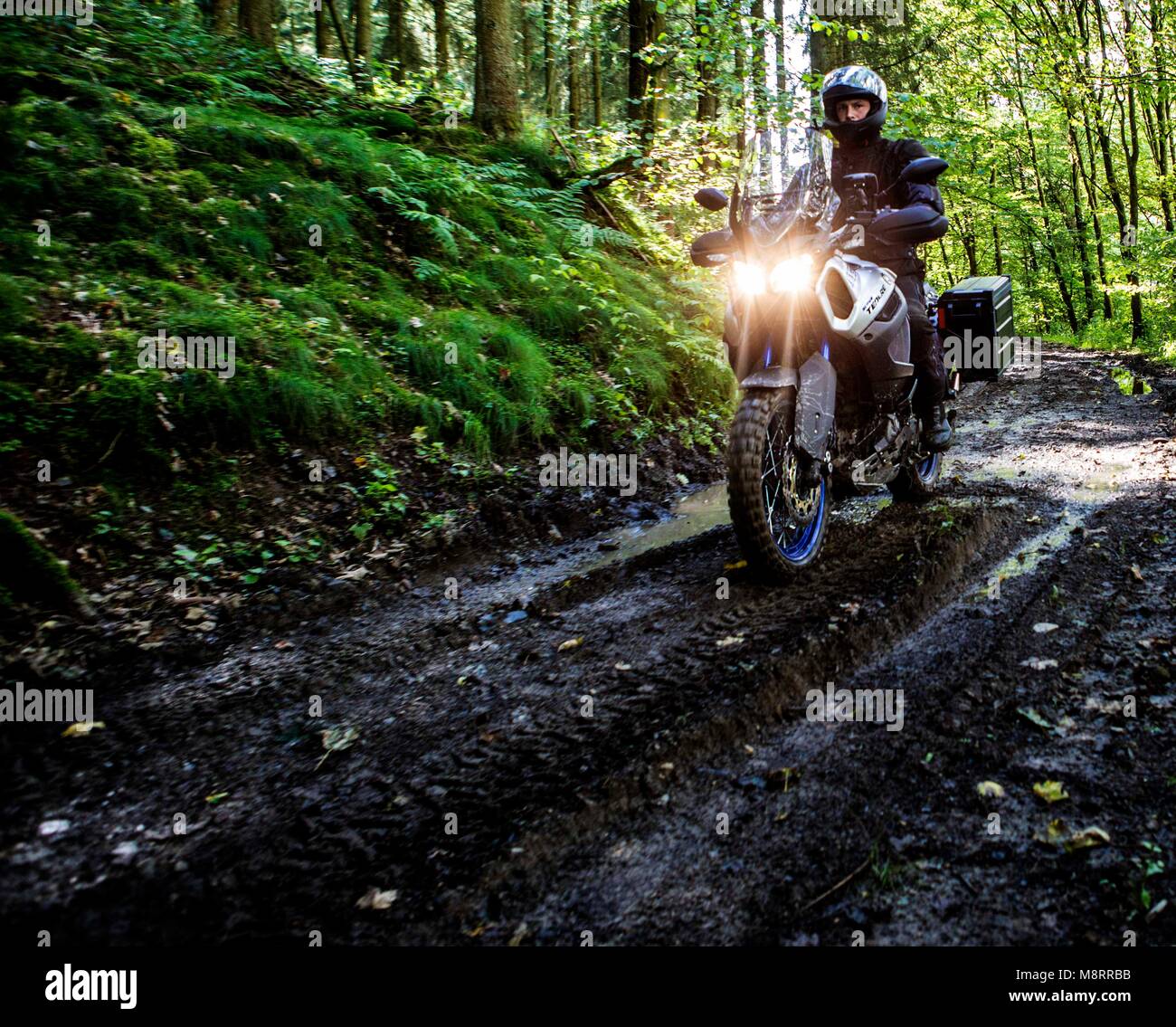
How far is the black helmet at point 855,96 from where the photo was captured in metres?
4.92

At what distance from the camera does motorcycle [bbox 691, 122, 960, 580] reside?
4156 mm

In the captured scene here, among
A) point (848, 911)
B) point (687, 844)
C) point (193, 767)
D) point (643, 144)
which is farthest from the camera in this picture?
point (643, 144)

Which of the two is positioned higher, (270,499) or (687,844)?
(270,499)

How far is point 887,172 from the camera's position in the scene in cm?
523

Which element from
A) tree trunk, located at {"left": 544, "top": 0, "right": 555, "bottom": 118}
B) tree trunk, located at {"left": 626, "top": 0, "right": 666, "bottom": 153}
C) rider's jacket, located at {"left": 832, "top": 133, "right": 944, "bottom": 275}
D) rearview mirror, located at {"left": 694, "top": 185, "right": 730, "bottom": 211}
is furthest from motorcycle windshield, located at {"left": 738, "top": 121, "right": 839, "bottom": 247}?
tree trunk, located at {"left": 544, "top": 0, "right": 555, "bottom": 118}

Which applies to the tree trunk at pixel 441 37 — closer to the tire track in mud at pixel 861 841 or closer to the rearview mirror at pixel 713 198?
the rearview mirror at pixel 713 198

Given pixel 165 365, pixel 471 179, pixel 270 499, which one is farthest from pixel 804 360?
pixel 471 179

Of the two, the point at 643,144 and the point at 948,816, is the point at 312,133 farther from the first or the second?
the point at 948,816

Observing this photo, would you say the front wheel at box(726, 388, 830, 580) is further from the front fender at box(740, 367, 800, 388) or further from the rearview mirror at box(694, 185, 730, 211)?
the rearview mirror at box(694, 185, 730, 211)

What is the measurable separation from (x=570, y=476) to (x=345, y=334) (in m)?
2.20

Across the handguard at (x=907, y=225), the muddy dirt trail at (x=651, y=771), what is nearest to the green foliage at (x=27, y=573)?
the muddy dirt trail at (x=651, y=771)

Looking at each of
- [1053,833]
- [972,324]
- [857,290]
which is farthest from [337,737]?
[972,324]

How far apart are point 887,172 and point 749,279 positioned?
1.89m

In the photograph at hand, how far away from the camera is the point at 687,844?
233 cm
